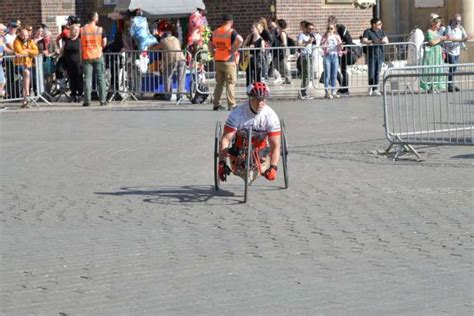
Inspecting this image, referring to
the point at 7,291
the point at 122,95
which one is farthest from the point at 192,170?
the point at 122,95

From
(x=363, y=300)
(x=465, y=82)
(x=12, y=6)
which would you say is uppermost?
(x=12, y=6)

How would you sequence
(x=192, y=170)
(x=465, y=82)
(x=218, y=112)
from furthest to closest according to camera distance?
(x=218, y=112) < (x=465, y=82) < (x=192, y=170)

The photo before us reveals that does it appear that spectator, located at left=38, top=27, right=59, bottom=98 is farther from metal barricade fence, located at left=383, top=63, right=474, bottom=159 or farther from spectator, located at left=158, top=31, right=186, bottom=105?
metal barricade fence, located at left=383, top=63, right=474, bottom=159

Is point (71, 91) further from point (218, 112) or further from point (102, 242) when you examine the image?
point (102, 242)

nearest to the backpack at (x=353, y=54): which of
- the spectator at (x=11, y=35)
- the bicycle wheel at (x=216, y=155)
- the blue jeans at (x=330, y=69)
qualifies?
the blue jeans at (x=330, y=69)

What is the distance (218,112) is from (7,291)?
13375 millimetres

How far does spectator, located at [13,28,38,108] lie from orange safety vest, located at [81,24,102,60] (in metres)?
1.33

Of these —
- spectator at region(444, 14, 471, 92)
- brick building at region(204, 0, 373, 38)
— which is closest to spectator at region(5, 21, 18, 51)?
brick building at region(204, 0, 373, 38)

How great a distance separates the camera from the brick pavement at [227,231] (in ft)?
24.7

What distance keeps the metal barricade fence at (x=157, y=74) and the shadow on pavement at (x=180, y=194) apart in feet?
36.1

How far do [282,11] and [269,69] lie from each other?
203 inches

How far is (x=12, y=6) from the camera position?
30203 millimetres

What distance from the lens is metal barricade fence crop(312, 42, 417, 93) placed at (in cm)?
2422

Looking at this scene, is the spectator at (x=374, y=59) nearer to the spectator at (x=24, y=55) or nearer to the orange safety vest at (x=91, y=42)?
the orange safety vest at (x=91, y=42)
